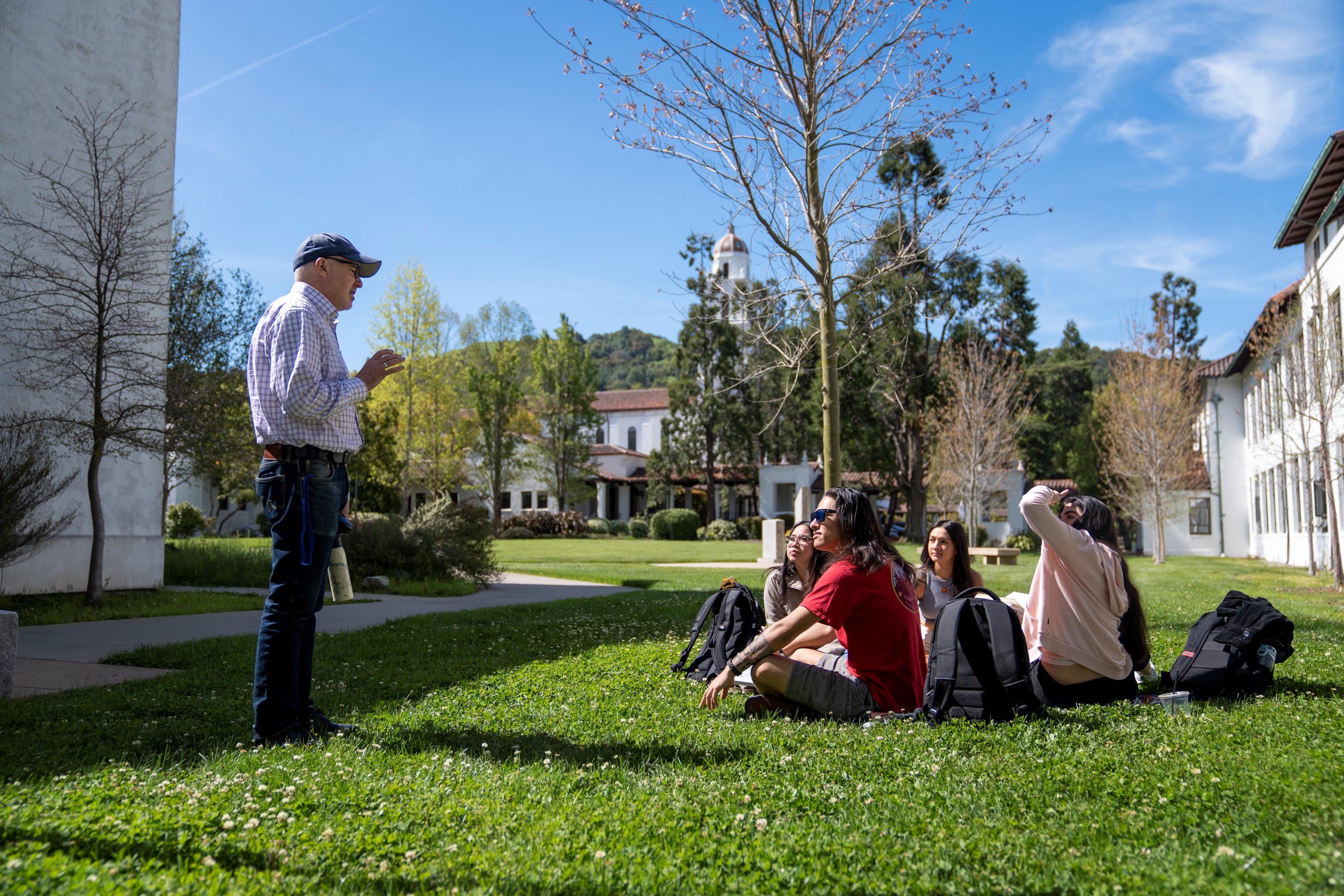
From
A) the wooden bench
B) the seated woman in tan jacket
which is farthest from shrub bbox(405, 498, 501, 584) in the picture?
the wooden bench

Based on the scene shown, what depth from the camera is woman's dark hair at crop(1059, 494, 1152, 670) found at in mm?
5219

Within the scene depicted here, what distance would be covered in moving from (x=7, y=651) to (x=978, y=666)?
17.4 ft

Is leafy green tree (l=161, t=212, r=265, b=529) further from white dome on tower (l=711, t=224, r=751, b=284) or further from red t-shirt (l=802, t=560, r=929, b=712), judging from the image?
white dome on tower (l=711, t=224, r=751, b=284)

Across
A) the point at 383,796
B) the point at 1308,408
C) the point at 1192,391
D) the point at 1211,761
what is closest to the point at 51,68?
the point at 383,796

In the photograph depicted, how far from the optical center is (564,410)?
164 ft

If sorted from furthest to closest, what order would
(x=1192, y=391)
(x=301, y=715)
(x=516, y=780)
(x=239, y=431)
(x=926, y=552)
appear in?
1. (x=1192, y=391)
2. (x=239, y=431)
3. (x=926, y=552)
4. (x=301, y=715)
5. (x=516, y=780)

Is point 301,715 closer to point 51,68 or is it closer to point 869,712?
point 869,712

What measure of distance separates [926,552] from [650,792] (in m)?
3.55

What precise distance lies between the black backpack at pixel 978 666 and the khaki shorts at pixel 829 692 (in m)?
0.34

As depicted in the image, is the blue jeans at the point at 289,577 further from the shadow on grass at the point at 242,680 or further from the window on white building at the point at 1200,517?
the window on white building at the point at 1200,517

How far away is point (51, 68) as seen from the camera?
11148 mm

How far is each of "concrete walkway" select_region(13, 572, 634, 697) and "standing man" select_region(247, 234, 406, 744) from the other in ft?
7.40

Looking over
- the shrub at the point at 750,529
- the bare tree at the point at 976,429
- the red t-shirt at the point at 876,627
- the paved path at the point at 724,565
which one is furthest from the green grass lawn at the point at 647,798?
the shrub at the point at 750,529

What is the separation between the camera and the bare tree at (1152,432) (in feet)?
88.1
